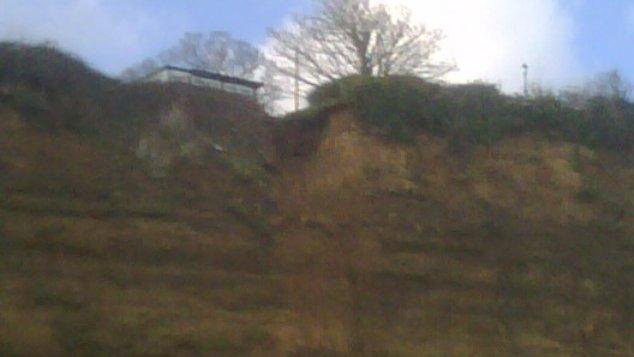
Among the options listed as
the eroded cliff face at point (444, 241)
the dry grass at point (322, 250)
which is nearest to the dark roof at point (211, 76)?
the eroded cliff face at point (444, 241)

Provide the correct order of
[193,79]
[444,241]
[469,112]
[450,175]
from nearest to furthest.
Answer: [444,241], [450,175], [193,79], [469,112]

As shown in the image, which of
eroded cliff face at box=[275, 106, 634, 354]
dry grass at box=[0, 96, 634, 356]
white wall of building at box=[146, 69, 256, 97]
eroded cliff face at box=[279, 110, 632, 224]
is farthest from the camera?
white wall of building at box=[146, 69, 256, 97]

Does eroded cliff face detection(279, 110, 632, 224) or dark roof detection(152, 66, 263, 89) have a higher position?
dark roof detection(152, 66, 263, 89)

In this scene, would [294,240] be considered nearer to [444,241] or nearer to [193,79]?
[444,241]

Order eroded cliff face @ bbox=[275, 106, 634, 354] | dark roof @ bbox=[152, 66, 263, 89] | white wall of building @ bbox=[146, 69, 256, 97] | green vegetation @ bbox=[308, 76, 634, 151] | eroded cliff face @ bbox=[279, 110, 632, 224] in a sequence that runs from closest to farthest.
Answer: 1. eroded cliff face @ bbox=[275, 106, 634, 354]
2. eroded cliff face @ bbox=[279, 110, 632, 224]
3. green vegetation @ bbox=[308, 76, 634, 151]
4. white wall of building @ bbox=[146, 69, 256, 97]
5. dark roof @ bbox=[152, 66, 263, 89]

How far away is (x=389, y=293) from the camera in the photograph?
18.8m

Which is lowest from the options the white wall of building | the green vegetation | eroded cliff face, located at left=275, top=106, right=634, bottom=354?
eroded cliff face, located at left=275, top=106, right=634, bottom=354

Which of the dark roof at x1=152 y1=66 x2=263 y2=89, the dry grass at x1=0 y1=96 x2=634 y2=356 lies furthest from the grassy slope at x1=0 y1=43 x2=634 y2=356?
the dark roof at x1=152 y1=66 x2=263 y2=89

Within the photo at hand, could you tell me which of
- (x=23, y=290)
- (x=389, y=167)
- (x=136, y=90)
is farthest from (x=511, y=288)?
(x=23, y=290)

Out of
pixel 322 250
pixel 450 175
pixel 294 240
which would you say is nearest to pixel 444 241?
pixel 450 175

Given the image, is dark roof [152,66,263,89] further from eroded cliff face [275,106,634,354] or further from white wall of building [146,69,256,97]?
eroded cliff face [275,106,634,354]

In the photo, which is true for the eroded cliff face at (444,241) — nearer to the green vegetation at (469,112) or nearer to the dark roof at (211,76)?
the green vegetation at (469,112)

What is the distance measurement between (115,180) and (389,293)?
5.24m

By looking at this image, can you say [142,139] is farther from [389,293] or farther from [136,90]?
[389,293]
